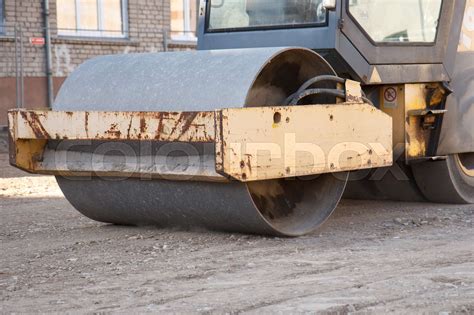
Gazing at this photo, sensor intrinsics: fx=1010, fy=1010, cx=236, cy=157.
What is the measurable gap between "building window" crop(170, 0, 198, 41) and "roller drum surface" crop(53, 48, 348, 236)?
1220 centimetres

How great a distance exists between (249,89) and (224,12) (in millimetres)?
2054

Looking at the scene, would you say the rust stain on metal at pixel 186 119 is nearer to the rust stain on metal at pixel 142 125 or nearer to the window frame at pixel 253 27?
the rust stain on metal at pixel 142 125

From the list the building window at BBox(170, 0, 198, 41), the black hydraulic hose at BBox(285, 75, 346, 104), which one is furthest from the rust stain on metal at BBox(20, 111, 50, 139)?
the building window at BBox(170, 0, 198, 41)

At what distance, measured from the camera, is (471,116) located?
7926 millimetres

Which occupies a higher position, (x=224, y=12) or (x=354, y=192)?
(x=224, y=12)

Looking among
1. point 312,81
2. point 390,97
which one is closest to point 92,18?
point 390,97

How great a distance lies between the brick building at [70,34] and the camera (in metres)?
15.8

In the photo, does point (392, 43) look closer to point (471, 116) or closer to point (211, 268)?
point (471, 116)

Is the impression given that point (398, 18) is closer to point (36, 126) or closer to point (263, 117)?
point (263, 117)

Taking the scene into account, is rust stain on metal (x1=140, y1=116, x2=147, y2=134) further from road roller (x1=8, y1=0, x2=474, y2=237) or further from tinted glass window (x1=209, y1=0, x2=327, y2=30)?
tinted glass window (x1=209, y1=0, x2=327, y2=30)

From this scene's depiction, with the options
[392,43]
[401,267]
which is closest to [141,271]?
[401,267]

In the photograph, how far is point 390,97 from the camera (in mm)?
7348

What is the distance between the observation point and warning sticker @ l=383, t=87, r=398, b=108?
24.1ft

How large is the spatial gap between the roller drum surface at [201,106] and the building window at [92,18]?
10385 mm
